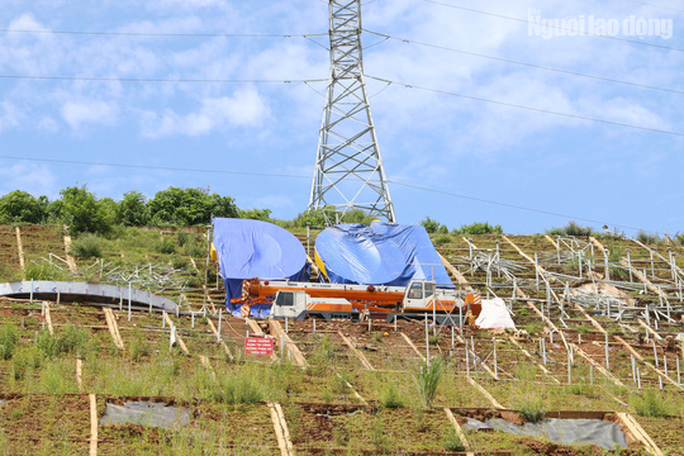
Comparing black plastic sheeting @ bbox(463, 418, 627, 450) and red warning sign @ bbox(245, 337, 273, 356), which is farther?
red warning sign @ bbox(245, 337, 273, 356)

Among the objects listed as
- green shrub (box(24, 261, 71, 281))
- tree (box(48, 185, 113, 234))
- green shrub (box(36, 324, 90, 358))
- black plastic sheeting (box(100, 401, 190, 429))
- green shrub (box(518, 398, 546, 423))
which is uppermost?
tree (box(48, 185, 113, 234))

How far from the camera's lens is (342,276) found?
25031 millimetres

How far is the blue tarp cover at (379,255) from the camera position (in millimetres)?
25406

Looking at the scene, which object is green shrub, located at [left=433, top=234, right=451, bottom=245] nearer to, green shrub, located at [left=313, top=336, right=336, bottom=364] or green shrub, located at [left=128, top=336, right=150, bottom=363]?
green shrub, located at [left=313, top=336, right=336, bottom=364]

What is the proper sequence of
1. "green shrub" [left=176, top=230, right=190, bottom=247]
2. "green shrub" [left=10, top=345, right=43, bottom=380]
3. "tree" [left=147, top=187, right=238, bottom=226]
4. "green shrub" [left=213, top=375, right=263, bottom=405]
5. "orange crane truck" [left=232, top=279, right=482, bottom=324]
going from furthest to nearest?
1. "tree" [left=147, top=187, right=238, bottom=226]
2. "green shrub" [left=176, top=230, right=190, bottom=247]
3. "orange crane truck" [left=232, top=279, right=482, bottom=324]
4. "green shrub" [left=10, top=345, right=43, bottom=380]
5. "green shrub" [left=213, top=375, right=263, bottom=405]

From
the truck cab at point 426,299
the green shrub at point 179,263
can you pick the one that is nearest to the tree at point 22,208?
the green shrub at point 179,263

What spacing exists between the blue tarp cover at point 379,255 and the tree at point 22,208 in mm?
14786

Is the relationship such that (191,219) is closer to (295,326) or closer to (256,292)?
(256,292)

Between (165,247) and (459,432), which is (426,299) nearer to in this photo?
(165,247)

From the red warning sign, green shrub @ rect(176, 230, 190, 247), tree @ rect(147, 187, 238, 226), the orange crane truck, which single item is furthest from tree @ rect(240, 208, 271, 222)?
the red warning sign

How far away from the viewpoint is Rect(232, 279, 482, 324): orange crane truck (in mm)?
22875

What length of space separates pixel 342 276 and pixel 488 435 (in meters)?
14.4

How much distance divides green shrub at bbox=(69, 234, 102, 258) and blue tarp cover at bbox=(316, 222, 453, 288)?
7.43m

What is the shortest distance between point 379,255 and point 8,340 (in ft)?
46.3
